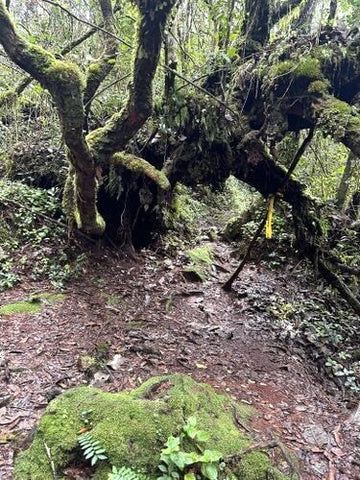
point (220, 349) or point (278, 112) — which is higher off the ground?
point (278, 112)

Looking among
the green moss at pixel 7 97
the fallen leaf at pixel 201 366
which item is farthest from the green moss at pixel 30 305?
the green moss at pixel 7 97

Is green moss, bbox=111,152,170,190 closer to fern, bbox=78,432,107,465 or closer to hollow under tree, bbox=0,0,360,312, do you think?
hollow under tree, bbox=0,0,360,312

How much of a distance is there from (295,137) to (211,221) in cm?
529

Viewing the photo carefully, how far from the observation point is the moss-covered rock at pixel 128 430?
2381 millimetres

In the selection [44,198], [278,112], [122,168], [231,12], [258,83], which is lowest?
[44,198]

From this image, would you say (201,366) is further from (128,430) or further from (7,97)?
(7,97)

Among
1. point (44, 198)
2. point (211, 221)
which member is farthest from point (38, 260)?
point (211, 221)

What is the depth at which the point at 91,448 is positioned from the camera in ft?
7.76

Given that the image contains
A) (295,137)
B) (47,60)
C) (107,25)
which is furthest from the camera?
(295,137)

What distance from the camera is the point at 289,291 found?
7594 mm

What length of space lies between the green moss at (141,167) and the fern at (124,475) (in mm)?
5256

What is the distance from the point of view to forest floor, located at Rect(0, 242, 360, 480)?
3479 millimetres

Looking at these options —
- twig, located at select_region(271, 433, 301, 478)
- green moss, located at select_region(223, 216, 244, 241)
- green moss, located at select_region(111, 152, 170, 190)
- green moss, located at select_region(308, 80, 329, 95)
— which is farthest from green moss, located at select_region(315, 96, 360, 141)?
green moss, located at select_region(223, 216, 244, 241)

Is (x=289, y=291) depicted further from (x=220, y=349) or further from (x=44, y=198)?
(x=44, y=198)
